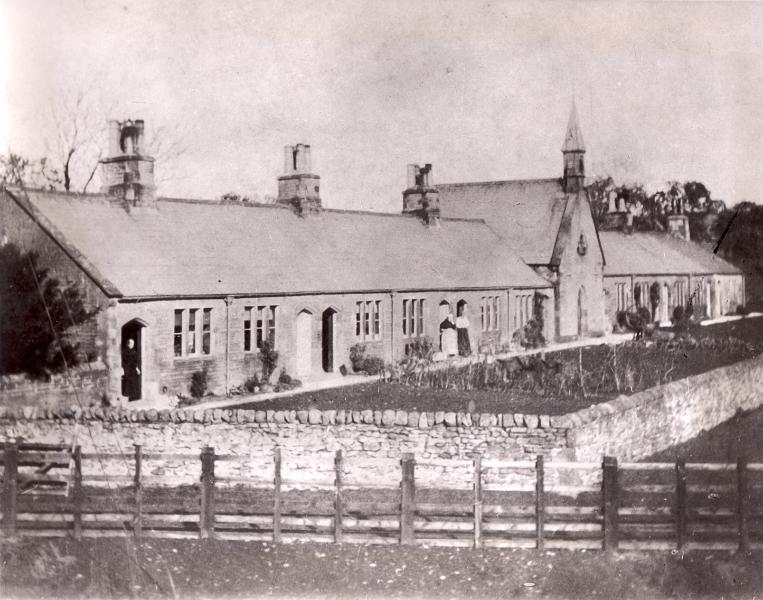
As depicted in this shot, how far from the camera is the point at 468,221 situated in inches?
1483

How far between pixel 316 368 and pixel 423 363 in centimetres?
375

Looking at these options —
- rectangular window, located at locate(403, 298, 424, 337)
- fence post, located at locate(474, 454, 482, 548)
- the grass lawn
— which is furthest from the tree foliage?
rectangular window, located at locate(403, 298, 424, 337)

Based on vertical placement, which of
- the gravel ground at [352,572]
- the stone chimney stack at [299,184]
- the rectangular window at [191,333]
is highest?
the stone chimney stack at [299,184]

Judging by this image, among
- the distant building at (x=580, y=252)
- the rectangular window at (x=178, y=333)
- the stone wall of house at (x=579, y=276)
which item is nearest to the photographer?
the rectangular window at (x=178, y=333)

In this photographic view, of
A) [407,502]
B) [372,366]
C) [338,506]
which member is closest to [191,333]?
[372,366]

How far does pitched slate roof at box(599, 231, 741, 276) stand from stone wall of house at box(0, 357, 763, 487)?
29.3 m

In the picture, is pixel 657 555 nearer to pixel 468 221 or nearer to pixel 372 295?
pixel 372 295

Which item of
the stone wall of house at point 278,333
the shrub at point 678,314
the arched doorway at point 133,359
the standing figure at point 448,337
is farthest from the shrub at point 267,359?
the shrub at point 678,314

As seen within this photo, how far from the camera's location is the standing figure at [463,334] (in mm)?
31656

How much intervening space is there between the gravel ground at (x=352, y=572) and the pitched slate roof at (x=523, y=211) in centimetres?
2796

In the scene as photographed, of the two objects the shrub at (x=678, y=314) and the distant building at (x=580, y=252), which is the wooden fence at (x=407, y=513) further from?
the shrub at (x=678, y=314)

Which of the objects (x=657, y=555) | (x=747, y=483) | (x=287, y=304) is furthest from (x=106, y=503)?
(x=287, y=304)

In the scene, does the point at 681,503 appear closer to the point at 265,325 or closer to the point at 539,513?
the point at 539,513

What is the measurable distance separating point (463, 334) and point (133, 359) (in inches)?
582
